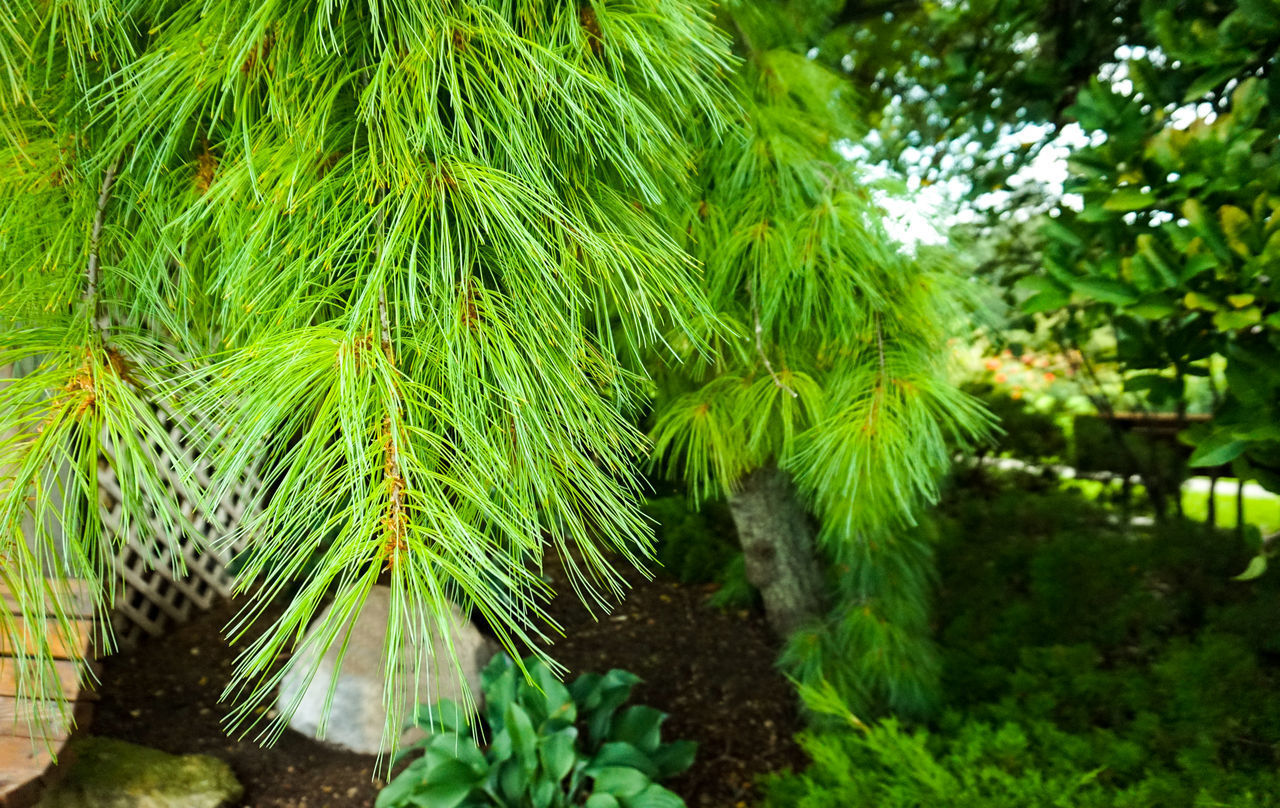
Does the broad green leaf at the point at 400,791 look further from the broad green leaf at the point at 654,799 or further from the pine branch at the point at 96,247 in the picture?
the pine branch at the point at 96,247

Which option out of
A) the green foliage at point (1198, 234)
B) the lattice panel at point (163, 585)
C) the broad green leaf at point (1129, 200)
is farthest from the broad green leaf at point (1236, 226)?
the lattice panel at point (163, 585)

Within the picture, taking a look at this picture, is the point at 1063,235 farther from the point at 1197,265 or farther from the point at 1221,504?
the point at 1221,504

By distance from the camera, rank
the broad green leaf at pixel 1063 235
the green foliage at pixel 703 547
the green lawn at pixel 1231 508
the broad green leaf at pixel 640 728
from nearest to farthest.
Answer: the broad green leaf at pixel 1063 235
the broad green leaf at pixel 640 728
the green foliage at pixel 703 547
the green lawn at pixel 1231 508

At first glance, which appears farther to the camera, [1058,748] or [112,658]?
[112,658]

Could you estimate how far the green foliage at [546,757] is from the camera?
5.41 feet

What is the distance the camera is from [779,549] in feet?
7.02

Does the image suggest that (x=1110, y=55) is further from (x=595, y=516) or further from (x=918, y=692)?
(x=595, y=516)

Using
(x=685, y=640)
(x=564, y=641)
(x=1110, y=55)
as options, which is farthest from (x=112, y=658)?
(x=1110, y=55)

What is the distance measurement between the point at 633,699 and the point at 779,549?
0.63m

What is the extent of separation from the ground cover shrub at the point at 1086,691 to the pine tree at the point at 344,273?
123cm

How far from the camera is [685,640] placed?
2494 millimetres

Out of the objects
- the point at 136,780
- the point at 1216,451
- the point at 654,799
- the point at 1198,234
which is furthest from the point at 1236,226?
the point at 136,780

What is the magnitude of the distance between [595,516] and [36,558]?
1.49ft

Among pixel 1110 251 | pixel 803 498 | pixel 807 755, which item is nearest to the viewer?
pixel 1110 251
